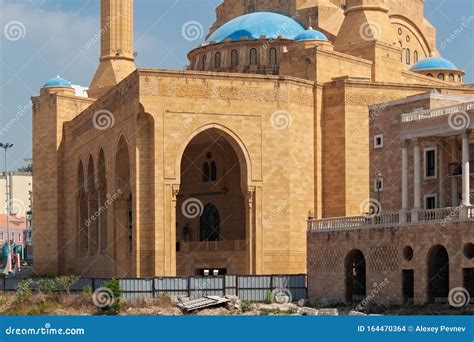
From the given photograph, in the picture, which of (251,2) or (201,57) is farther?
(251,2)

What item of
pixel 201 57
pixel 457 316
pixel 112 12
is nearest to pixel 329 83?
pixel 201 57

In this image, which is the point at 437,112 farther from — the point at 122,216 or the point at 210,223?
the point at 210,223

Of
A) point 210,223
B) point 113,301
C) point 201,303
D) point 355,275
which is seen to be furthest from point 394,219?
point 210,223

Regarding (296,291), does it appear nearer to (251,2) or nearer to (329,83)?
(329,83)

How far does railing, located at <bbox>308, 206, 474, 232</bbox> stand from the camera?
39.9 metres

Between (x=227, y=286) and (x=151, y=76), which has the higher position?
(x=151, y=76)

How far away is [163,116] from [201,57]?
12573mm

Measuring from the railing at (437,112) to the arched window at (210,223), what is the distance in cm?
1534

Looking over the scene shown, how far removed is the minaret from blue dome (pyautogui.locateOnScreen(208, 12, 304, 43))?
4.60m

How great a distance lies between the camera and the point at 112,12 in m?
62.2

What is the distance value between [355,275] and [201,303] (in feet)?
19.8

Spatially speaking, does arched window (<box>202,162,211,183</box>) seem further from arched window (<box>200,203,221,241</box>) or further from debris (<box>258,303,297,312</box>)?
debris (<box>258,303,297,312</box>)

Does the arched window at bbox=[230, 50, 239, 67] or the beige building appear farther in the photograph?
the beige building

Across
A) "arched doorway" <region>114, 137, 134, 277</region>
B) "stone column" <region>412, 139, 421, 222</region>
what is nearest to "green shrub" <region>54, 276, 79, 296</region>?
"arched doorway" <region>114, 137, 134, 277</region>
